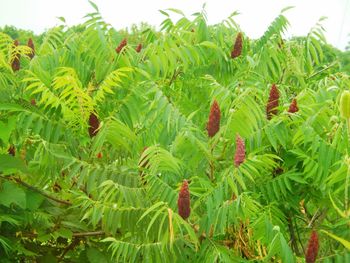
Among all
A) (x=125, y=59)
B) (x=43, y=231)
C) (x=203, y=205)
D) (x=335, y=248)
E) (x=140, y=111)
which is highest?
(x=125, y=59)

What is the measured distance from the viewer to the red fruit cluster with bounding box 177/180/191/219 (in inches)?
95.0

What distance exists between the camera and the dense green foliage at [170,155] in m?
2.64

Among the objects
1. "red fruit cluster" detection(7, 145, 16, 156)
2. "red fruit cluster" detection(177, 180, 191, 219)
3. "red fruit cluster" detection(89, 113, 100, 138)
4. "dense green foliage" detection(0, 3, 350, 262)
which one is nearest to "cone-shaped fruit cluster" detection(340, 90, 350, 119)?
"dense green foliage" detection(0, 3, 350, 262)

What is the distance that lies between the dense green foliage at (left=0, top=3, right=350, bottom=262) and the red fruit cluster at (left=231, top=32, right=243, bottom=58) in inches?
3.1

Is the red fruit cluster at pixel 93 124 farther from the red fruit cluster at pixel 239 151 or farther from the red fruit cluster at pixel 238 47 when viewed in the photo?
the red fruit cluster at pixel 238 47

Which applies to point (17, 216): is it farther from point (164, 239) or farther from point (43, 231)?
point (164, 239)

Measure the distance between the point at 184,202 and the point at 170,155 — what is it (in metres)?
0.29

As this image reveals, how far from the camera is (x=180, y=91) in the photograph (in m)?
3.45

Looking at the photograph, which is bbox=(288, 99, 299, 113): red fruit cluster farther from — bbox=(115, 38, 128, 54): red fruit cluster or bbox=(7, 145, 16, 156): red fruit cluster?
bbox=(7, 145, 16, 156): red fruit cluster

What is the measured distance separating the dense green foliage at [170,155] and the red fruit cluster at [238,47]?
0.26ft

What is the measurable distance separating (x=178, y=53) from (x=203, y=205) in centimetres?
86

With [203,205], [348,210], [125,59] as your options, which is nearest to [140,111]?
[125,59]

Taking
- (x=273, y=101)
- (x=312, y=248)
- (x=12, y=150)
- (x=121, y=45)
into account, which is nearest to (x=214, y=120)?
(x=273, y=101)

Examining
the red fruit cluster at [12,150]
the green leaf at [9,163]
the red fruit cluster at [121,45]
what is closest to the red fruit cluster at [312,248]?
the green leaf at [9,163]
